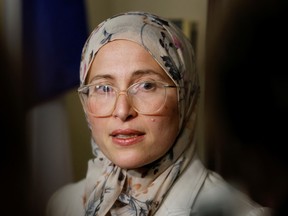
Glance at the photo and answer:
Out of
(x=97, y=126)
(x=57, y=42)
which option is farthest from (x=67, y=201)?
(x=57, y=42)

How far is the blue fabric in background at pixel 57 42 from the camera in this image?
123 centimetres

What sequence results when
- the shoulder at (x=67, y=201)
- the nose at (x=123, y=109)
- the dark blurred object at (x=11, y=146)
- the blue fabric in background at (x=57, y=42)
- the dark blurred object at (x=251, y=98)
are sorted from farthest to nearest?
the blue fabric in background at (x=57, y=42) → the shoulder at (x=67, y=201) → the nose at (x=123, y=109) → the dark blurred object at (x=251, y=98) → the dark blurred object at (x=11, y=146)

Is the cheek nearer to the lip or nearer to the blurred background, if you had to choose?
the lip

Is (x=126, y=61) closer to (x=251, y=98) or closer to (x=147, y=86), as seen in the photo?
(x=147, y=86)

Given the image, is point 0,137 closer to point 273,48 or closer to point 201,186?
point 273,48

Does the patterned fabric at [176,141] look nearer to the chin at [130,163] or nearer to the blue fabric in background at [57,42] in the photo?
the chin at [130,163]

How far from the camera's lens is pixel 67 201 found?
1.09 meters

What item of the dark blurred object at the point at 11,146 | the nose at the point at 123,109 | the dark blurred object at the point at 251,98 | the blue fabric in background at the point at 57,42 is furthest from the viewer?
the blue fabric in background at the point at 57,42

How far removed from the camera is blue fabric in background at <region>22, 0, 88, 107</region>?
1.23 m

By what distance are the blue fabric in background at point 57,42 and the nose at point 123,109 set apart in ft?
1.49

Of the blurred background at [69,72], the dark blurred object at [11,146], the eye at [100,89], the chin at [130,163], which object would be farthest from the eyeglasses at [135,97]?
the dark blurred object at [11,146]

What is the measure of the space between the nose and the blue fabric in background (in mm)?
453

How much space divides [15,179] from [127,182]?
2.04ft

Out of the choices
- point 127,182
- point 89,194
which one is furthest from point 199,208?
point 89,194
